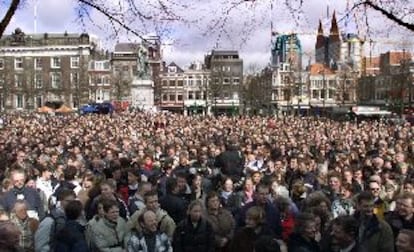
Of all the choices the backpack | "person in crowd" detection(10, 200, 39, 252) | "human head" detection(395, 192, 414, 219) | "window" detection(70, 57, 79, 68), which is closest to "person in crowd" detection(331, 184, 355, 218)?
"human head" detection(395, 192, 414, 219)

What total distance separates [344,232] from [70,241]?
2726mm

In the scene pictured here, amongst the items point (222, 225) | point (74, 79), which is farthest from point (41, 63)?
point (222, 225)

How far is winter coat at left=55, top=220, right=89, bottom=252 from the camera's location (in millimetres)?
7357

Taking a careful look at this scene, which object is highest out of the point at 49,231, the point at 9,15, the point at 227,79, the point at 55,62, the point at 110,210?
the point at 55,62

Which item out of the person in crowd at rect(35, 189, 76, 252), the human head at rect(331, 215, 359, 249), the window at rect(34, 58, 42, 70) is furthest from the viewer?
the window at rect(34, 58, 42, 70)

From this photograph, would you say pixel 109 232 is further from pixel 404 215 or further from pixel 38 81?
pixel 38 81

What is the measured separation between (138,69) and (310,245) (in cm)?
9557

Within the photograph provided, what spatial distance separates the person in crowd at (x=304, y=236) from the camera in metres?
6.93

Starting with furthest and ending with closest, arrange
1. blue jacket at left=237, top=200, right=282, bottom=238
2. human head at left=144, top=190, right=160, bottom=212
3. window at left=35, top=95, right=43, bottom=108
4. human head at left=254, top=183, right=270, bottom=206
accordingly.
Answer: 1. window at left=35, top=95, right=43, bottom=108
2. human head at left=254, top=183, right=270, bottom=206
3. blue jacket at left=237, top=200, right=282, bottom=238
4. human head at left=144, top=190, right=160, bottom=212

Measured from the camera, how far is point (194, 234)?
767cm

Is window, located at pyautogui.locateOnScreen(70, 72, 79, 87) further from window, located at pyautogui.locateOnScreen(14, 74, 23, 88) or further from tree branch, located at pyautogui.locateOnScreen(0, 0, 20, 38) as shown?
tree branch, located at pyautogui.locateOnScreen(0, 0, 20, 38)

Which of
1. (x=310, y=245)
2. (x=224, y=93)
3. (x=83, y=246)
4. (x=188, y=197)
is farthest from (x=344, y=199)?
(x=224, y=93)

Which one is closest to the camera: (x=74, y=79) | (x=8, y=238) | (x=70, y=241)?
(x=8, y=238)

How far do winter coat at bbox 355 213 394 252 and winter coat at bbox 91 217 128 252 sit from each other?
95.0 inches
